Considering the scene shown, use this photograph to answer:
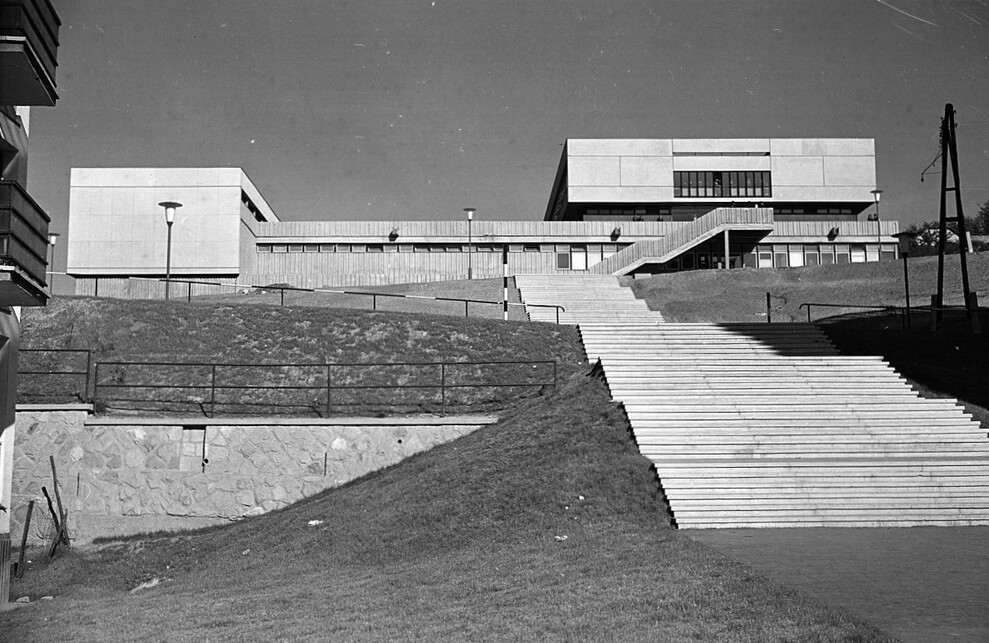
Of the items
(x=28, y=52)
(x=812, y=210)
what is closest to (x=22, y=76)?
(x=28, y=52)

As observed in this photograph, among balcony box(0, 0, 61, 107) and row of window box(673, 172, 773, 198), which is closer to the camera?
balcony box(0, 0, 61, 107)

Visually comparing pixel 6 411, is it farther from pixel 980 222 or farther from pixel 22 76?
pixel 980 222

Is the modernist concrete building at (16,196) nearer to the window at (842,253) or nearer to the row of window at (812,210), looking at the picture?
the window at (842,253)

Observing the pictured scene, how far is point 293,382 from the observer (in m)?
21.9

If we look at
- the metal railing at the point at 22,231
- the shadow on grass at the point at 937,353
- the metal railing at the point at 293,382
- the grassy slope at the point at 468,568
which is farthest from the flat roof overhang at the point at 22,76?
the shadow on grass at the point at 937,353

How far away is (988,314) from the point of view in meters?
28.8

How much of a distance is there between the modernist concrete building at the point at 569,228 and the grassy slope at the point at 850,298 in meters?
8.57

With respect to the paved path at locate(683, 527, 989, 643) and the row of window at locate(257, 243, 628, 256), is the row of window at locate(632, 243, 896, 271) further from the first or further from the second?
the paved path at locate(683, 527, 989, 643)

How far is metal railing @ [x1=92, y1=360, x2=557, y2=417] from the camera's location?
20812 millimetres

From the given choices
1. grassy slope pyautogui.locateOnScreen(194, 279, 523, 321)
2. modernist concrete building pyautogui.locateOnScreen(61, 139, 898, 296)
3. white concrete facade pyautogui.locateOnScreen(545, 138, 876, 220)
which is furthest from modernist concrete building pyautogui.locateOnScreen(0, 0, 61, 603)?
white concrete facade pyautogui.locateOnScreen(545, 138, 876, 220)

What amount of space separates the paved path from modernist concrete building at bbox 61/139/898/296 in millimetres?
36128

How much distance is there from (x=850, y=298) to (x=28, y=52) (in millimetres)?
31568

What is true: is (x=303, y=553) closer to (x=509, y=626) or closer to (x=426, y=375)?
(x=509, y=626)

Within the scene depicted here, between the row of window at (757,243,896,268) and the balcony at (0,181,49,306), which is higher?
the row of window at (757,243,896,268)
